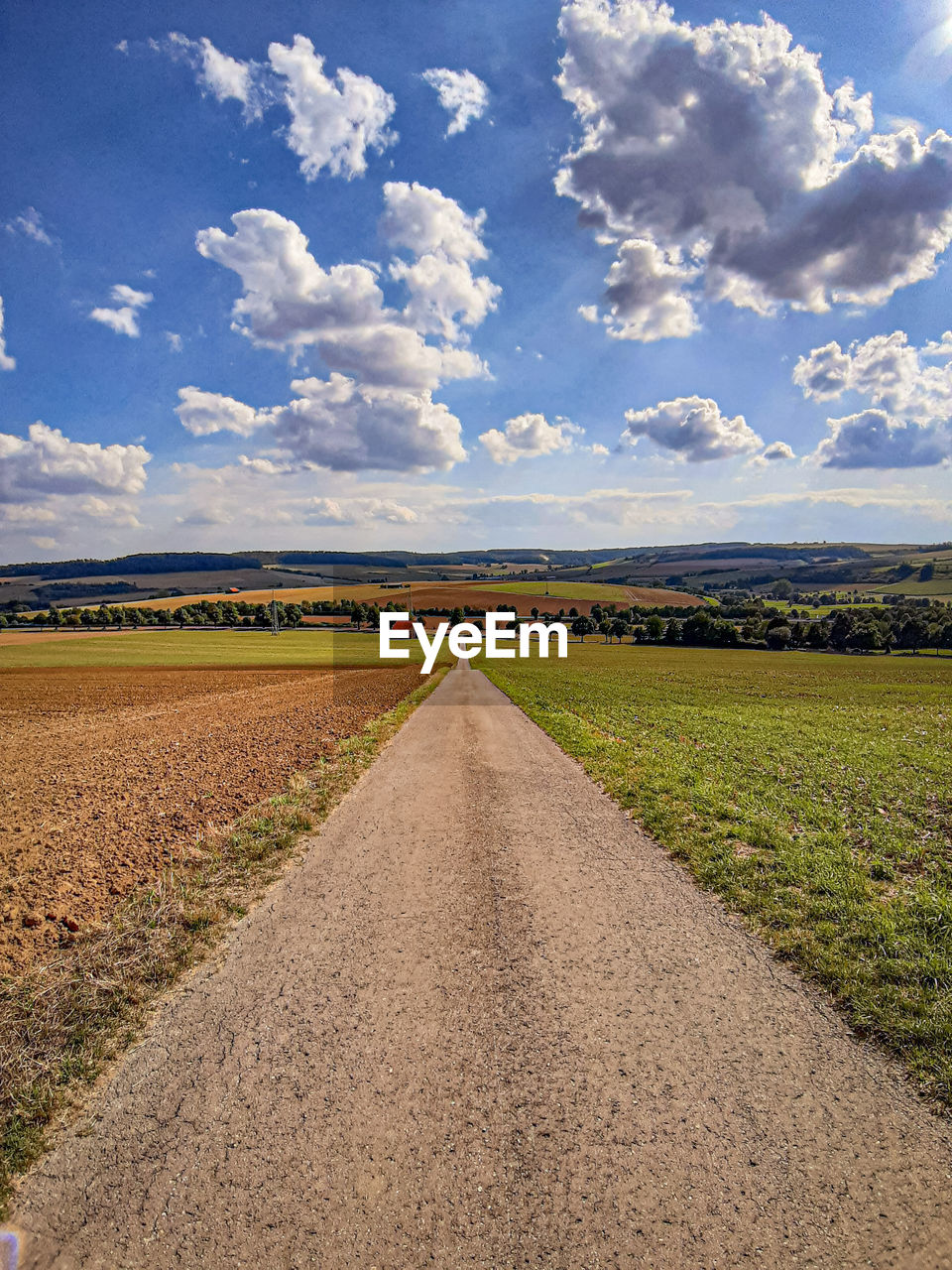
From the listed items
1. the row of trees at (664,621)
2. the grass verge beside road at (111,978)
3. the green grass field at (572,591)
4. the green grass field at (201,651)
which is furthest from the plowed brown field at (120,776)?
the green grass field at (572,591)

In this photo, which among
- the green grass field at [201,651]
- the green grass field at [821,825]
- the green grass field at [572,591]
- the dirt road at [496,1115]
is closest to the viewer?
the dirt road at [496,1115]

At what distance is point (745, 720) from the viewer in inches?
928

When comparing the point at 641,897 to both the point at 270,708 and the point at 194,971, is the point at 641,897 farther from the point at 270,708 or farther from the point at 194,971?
the point at 270,708

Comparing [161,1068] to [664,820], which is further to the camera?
[664,820]

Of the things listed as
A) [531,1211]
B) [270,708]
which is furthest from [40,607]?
[531,1211]

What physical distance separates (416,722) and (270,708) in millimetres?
8269

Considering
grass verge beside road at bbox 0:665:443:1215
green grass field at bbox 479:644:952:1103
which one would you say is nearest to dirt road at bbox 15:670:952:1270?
grass verge beside road at bbox 0:665:443:1215

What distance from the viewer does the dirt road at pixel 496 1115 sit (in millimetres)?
3457

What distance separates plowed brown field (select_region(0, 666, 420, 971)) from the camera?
847 centimetres

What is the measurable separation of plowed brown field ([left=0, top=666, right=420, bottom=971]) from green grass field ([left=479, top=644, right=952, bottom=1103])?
9391 millimetres

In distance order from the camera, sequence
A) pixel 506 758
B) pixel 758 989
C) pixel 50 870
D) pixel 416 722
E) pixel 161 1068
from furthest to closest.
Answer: pixel 416 722
pixel 506 758
pixel 50 870
pixel 758 989
pixel 161 1068

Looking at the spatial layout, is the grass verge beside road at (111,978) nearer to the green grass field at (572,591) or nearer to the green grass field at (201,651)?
the green grass field at (201,651)

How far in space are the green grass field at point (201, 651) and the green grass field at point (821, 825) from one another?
127ft

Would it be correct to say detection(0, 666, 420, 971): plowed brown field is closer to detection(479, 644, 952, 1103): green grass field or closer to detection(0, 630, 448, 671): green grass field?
detection(479, 644, 952, 1103): green grass field
